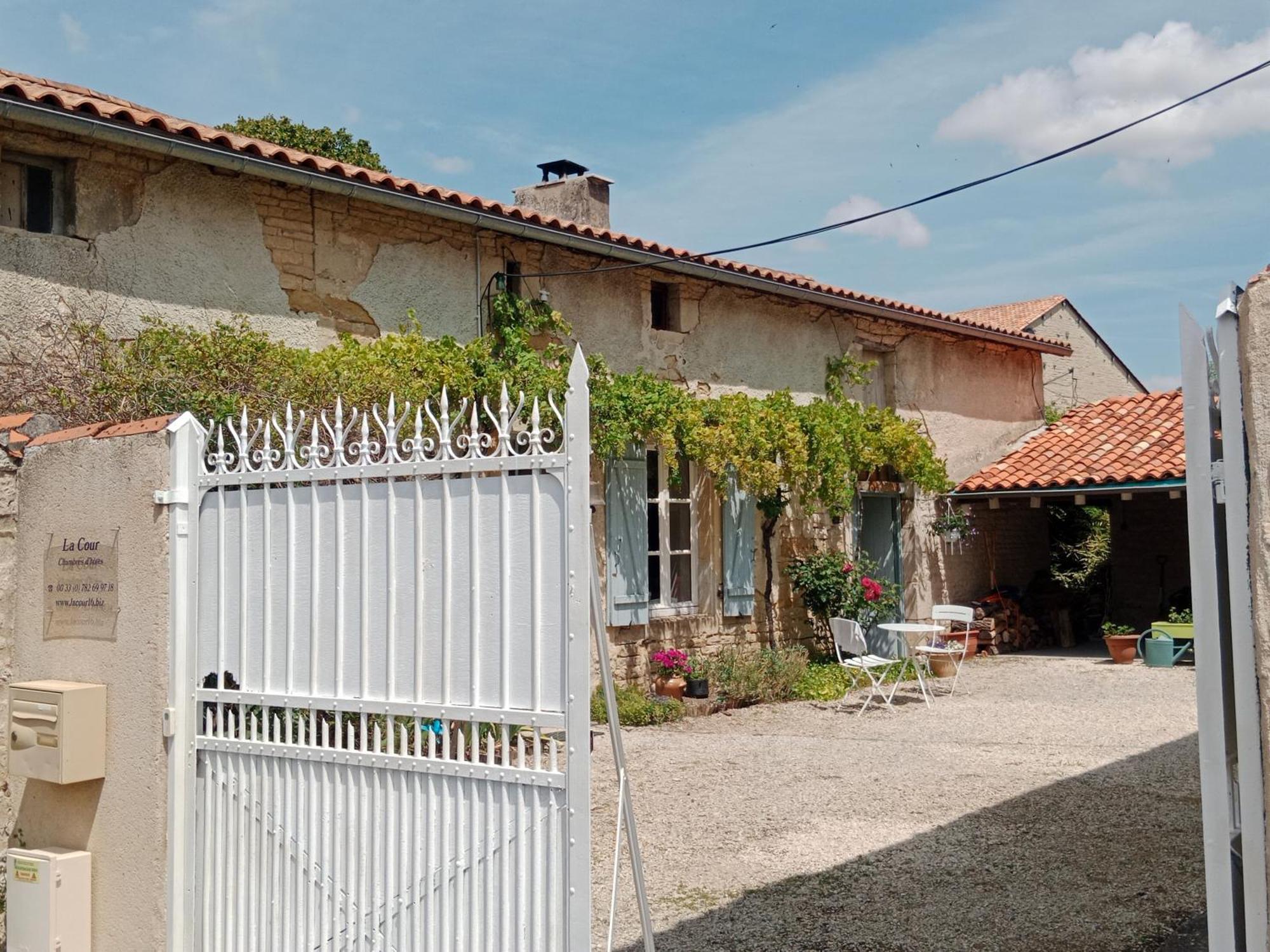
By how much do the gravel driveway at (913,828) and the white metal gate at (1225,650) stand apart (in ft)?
7.53

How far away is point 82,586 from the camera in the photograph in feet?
13.8

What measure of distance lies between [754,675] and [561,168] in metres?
6.29

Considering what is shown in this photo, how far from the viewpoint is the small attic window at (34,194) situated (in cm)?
730

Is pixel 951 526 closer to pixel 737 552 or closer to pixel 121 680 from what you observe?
pixel 737 552

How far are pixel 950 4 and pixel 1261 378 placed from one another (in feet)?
18.2

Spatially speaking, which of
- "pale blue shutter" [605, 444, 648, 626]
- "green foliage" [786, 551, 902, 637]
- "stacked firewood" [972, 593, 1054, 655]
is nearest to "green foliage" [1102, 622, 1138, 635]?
"stacked firewood" [972, 593, 1054, 655]

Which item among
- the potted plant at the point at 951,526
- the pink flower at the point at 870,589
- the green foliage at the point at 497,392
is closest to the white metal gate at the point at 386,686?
the green foliage at the point at 497,392

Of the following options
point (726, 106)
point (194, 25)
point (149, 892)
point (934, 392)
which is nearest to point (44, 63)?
point (194, 25)

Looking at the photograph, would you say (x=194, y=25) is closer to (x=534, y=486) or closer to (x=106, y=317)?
(x=106, y=317)

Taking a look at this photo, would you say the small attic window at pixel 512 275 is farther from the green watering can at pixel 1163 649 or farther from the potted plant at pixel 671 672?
the green watering can at pixel 1163 649

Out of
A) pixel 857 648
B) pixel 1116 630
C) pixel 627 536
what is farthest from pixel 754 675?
pixel 1116 630

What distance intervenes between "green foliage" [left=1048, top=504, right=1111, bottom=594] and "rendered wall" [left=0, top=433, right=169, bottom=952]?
1441cm

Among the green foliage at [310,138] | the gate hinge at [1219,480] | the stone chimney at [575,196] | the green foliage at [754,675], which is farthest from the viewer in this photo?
the green foliage at [310,138]

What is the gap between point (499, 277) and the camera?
32.4ft
